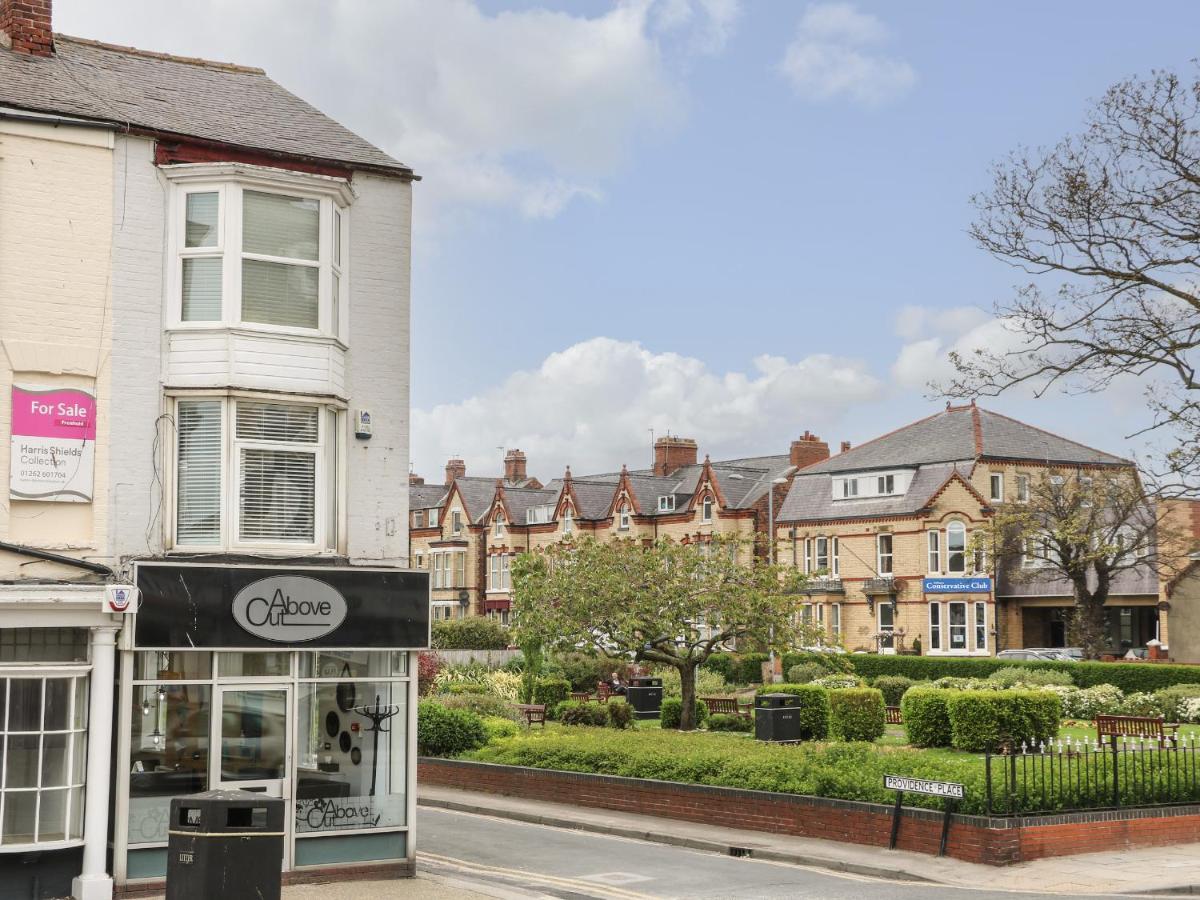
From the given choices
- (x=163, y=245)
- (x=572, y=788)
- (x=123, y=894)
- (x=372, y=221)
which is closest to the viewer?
(x=123, y=894)

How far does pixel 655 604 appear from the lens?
3142cm

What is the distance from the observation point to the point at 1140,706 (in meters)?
35.0

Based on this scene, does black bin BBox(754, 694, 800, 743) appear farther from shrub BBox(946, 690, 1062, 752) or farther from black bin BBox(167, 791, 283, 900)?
black bin BBox(167, 791, 283, 900)

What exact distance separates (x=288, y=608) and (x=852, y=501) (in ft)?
171

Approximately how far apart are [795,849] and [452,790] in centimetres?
991

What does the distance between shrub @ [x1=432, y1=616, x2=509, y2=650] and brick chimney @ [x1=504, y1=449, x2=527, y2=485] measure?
36.6m

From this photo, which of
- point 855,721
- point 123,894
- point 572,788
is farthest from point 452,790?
point 123,894

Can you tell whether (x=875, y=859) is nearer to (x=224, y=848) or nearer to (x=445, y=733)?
(x=224, y=848)

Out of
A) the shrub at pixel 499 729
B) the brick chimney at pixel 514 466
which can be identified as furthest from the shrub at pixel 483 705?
the brick chimney at pixel 514 466

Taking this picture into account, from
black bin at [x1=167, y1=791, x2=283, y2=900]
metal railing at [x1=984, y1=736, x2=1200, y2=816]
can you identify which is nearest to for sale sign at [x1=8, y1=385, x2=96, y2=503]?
black bin at [x1=167, y1=791, x2=283, y2=900]

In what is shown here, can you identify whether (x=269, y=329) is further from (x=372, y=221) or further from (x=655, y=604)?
(x=655, y=604)

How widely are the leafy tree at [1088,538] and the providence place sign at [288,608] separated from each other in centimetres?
3775

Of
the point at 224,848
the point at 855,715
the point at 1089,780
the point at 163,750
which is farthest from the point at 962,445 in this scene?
the point at 224,848

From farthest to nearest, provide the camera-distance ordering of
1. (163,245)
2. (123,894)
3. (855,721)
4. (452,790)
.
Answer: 1. (855,721)
2. (452,790)
3. (163,245)
4. (123,894)
